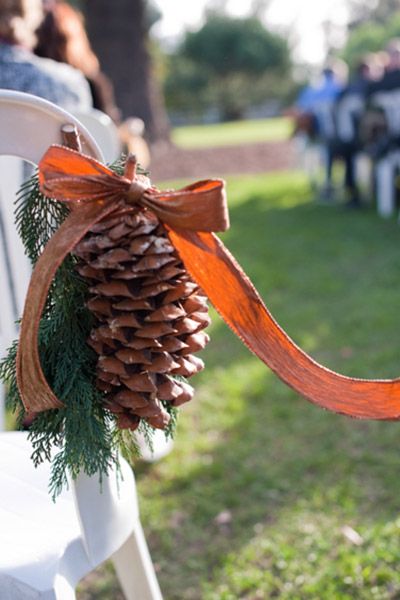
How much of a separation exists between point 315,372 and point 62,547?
0.52 m

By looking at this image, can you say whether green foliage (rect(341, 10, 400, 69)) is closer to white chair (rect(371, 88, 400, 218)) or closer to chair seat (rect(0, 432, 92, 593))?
white chair (rect(371, 88, 400, 218))

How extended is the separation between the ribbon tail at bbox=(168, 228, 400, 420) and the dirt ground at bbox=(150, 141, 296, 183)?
30.1ft

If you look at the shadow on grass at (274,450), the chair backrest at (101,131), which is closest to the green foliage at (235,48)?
the shadow on grass at (274,450)

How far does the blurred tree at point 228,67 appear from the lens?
40875 mm

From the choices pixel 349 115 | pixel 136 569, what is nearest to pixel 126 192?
pixel 136 569

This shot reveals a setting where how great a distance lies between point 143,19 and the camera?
12.2 metres

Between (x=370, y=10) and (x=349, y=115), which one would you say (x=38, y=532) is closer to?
(x=349, y=115)

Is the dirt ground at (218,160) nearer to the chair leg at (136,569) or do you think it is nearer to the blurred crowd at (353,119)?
the blurred crowd at (353,119)

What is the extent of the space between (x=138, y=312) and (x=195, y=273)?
0.32ft

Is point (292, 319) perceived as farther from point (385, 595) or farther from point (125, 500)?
point (125, 500)

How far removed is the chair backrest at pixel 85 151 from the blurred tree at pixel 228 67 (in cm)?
4066

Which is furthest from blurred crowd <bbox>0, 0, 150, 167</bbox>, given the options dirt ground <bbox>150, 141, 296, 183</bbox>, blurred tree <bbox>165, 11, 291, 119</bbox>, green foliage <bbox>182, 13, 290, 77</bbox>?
green foliage <bbox>182, 13, 290, 77</bbox>

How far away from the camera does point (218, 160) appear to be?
39.2 ft

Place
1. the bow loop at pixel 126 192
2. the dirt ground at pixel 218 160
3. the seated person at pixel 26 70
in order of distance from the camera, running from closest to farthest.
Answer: the bow loop at pixel 126 192, the seated person at pixel 26 70, the dirt ground at pixel 218 160
